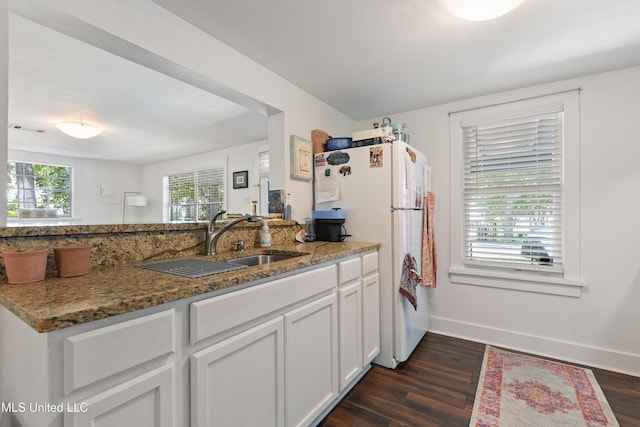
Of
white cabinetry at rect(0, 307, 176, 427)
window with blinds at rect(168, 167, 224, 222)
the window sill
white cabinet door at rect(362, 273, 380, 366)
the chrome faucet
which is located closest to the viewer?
white cabinetry at rect(0, 307, 176, 427)

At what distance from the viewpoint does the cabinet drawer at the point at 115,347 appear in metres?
0.66

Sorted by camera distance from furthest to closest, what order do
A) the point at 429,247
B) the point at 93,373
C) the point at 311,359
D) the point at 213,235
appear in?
the point at 429,247 → the point at 213,235 → the point at 311,359 → the point at 93,373

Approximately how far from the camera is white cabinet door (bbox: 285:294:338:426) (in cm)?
131

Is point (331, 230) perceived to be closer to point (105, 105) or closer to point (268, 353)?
point (268, 353)

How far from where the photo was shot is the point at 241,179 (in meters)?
4.80

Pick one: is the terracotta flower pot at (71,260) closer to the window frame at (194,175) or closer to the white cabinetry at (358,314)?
the white cabinetry at (358,314)

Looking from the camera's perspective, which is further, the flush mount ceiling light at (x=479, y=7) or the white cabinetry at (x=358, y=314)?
the white cabinetry at (x=358, y=314)

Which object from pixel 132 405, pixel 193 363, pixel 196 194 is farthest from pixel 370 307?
pixel 196 194

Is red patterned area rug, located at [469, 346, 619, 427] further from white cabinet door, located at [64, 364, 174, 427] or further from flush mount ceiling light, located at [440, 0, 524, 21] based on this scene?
flush mount ceiling light, located at [440, 0, 524, 21]

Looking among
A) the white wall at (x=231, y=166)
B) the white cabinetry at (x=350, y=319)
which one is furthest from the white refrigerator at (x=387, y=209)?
the white wall at (x=231, y=166)

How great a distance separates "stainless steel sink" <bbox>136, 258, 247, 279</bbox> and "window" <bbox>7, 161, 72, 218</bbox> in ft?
19.0

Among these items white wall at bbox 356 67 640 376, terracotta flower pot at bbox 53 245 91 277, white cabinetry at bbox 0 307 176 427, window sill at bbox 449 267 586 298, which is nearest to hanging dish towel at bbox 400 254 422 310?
window sill at bbox 449 267 586 298

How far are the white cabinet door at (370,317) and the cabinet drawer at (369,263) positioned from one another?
0.04 m

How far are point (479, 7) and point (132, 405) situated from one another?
78.9 inches
